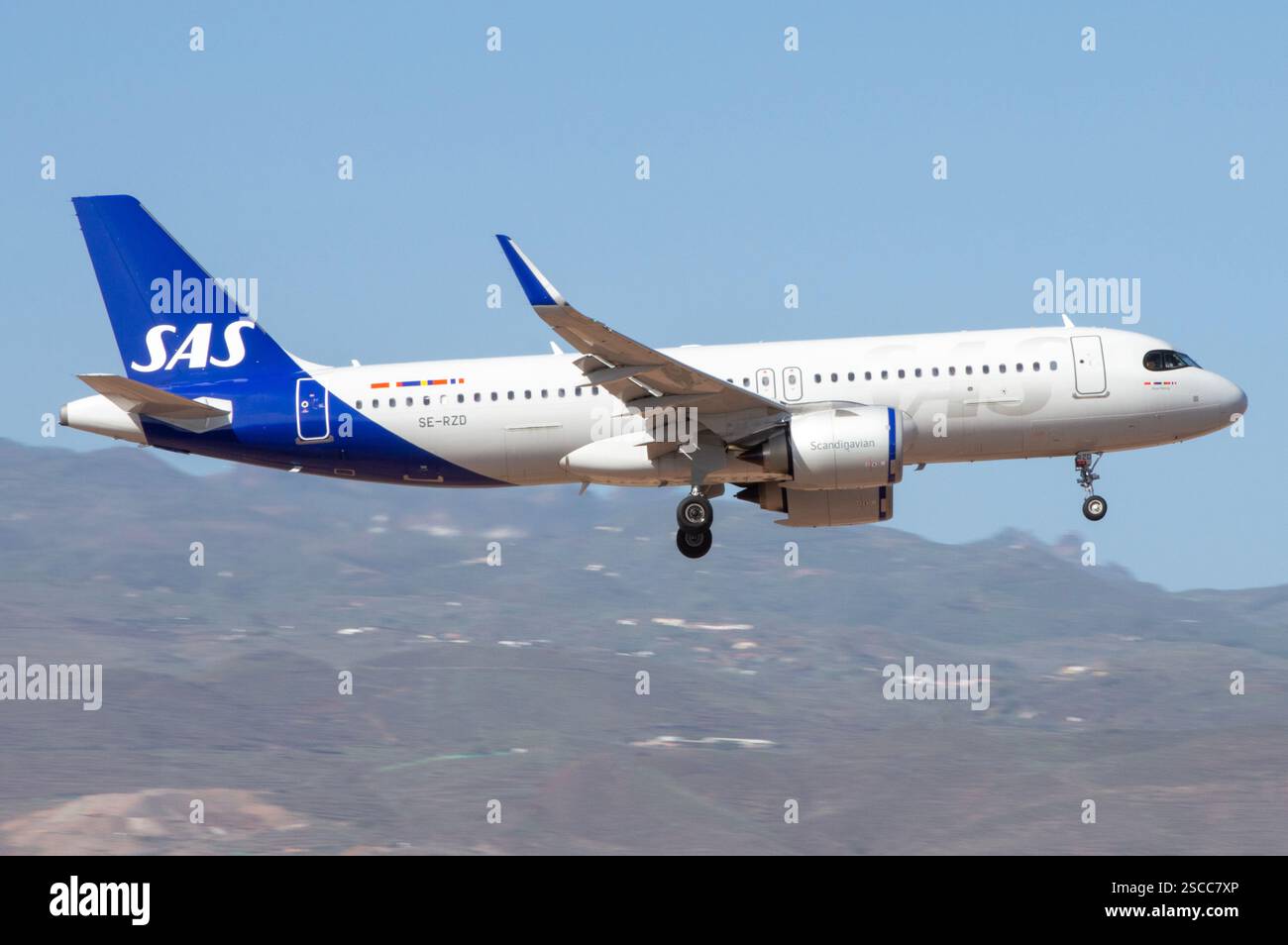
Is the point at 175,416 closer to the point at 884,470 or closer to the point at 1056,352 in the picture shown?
the point at 884,470

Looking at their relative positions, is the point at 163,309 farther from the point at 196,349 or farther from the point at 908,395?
the point at 908,395

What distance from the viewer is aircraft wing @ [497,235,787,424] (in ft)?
114

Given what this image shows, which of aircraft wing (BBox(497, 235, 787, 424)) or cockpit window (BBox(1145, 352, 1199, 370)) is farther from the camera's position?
cockpit window (BBox(1145, 352, 1199, 370))

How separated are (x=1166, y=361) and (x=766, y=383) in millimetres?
10079

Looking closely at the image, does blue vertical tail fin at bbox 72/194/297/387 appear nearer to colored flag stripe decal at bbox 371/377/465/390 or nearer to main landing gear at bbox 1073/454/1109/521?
colored flag stripe decal at bbox 371/377/465/390

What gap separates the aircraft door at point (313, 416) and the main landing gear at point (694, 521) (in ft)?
29.6

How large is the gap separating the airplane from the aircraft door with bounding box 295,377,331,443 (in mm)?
45

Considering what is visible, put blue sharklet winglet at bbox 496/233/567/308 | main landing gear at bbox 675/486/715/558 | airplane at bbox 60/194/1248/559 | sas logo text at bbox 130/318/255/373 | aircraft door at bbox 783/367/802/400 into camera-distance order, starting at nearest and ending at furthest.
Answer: blue sharklet winglet at bbox 496/233/567/308
airplane at bbox 60/194/1248/559
aircraft door at bbox 783/367/802/400
main landing gear at bbox 675/486/715/558
sas logo text at bbox 130/318/255/373

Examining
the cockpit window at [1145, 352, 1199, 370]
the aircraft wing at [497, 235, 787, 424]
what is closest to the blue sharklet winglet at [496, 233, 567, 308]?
the aircraft wing at [497, 235, 787, 424]

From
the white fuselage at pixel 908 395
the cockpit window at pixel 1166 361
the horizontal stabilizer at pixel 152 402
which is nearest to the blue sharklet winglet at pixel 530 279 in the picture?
the white fuselage at pixel 908 395

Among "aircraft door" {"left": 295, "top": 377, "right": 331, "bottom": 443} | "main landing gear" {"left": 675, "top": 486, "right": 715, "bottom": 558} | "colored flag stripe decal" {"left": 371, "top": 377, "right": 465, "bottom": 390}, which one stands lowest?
"main landing gear" {"left": 675, "top": 486, "right": 715, "bottom": 558}

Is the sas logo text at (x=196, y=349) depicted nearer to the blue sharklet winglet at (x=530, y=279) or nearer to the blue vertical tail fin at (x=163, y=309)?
the blue vertical tail fin at (x=163, y=309)
